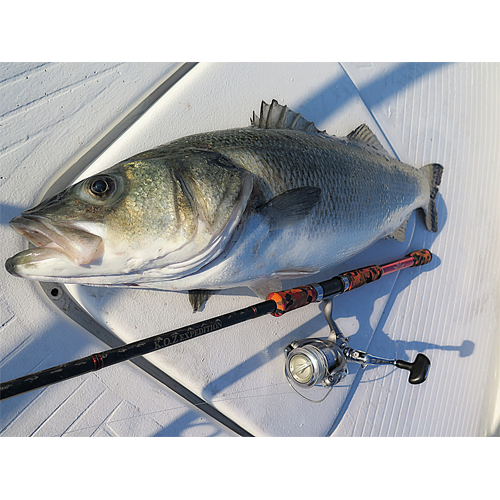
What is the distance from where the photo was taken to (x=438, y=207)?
2357 millimetres

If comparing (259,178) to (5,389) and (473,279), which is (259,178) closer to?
(5,389)

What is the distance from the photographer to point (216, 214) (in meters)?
1.11

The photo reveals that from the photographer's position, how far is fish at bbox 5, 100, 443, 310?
3.36 feet

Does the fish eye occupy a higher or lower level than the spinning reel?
Result: lower

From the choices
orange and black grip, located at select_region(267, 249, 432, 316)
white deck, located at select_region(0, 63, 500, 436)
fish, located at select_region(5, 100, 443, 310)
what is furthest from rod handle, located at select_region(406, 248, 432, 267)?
fish, located at select_region(5, 100, 443, 310)

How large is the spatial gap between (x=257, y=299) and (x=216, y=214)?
72 cm

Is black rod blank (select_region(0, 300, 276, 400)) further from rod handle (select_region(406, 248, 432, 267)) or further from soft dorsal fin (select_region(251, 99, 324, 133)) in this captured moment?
rod handle (select_region(406, 248, 432, 267))

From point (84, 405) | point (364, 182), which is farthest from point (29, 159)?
point (364, 182)

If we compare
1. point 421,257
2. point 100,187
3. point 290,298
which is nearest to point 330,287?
point 290,298

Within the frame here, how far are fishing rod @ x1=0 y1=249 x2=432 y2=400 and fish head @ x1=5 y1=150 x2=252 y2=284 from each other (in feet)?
0.74

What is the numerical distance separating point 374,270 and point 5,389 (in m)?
1.58

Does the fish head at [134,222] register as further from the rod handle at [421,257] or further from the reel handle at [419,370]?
the rod handle at [421,257]

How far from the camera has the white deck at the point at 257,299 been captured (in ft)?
4.78

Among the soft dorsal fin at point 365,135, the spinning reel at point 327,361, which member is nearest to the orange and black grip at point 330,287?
the spinning reel at point 327,361
